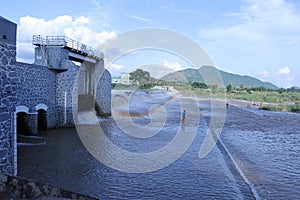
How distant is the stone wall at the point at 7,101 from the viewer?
19.2ft

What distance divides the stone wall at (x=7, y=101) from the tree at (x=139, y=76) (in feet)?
208

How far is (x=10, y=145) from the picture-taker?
20.5 ft

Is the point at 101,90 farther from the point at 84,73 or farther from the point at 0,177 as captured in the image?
the point at 0,177

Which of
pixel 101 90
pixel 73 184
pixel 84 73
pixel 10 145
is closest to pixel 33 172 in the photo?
pixel 73 184

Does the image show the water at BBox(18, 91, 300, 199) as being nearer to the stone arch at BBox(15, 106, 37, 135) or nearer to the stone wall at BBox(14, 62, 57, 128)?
the stone arch at BBox(15, 106, 37, 135)

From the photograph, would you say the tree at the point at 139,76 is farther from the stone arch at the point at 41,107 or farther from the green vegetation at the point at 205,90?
the stone arch at the point at 41,107

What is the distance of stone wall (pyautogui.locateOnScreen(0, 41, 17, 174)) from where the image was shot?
5855mm

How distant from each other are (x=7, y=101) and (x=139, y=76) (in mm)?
70572

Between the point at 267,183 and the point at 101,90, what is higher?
the point at 101,90

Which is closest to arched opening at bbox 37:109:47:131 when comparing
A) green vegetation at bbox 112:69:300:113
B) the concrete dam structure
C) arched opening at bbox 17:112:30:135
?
the concrete dam structure

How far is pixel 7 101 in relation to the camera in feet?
19.6

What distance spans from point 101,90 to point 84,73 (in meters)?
3.34

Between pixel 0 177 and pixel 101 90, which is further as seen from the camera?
pixel 101 90

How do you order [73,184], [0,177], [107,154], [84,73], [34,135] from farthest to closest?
[84,73], [34,135], [107,154], [73,184], [0,177]
